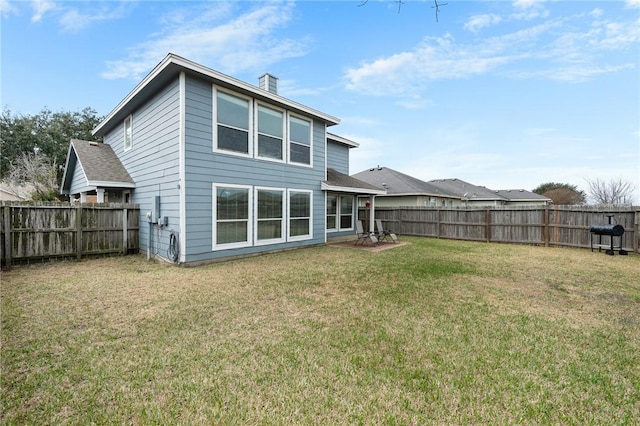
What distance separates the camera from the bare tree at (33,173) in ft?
61.2

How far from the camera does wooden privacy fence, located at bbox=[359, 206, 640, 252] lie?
31.8 ft

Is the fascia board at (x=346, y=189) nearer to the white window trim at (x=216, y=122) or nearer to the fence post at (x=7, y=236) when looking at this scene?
the white window trim at (x=216, y=122)

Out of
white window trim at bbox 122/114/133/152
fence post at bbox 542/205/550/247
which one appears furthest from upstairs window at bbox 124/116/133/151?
fence post at bbox 542/205/550/247

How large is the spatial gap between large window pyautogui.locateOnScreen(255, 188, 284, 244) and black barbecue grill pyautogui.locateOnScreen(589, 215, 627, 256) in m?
10.6

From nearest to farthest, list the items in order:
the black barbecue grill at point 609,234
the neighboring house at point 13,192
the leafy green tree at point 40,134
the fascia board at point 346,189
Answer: the black barbecue grill at point 609,234 → the fascia board at point 346,189 → the neighboring house at point 13,192 → the leafy green tree at point 40,134

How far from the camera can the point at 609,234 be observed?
353 inches

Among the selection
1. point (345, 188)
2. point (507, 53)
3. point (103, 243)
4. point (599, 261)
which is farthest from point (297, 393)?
point (507, 53)

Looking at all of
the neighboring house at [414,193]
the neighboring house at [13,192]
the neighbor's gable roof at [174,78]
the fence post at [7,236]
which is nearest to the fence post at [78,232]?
the fence post at [7,236]

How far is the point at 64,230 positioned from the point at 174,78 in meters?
5.01

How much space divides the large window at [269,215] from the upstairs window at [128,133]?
516cm

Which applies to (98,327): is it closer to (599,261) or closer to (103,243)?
(103,243)

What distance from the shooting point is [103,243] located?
8.12 metres

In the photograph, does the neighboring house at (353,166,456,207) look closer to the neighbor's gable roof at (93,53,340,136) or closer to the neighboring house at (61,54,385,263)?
the neighboring house at (61,54,385,263)

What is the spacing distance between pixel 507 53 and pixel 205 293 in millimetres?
12075
